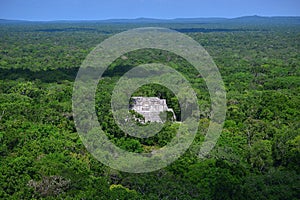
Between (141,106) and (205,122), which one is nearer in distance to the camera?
(205,122)

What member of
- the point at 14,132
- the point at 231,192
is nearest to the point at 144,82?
the point at 14,132

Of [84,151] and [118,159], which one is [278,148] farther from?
[84,151]

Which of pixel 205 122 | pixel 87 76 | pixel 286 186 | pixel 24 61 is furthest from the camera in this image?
pixel 24 61

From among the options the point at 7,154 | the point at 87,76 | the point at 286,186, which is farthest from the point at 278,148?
the point at 87,76

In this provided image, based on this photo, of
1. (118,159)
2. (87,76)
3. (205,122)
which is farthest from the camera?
(87,76)

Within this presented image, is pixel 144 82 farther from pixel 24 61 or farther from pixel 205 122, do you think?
pixel 24 61

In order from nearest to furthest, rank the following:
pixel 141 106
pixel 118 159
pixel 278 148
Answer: pixel 118 159 < pixel 278 148 < pixel 141 106
